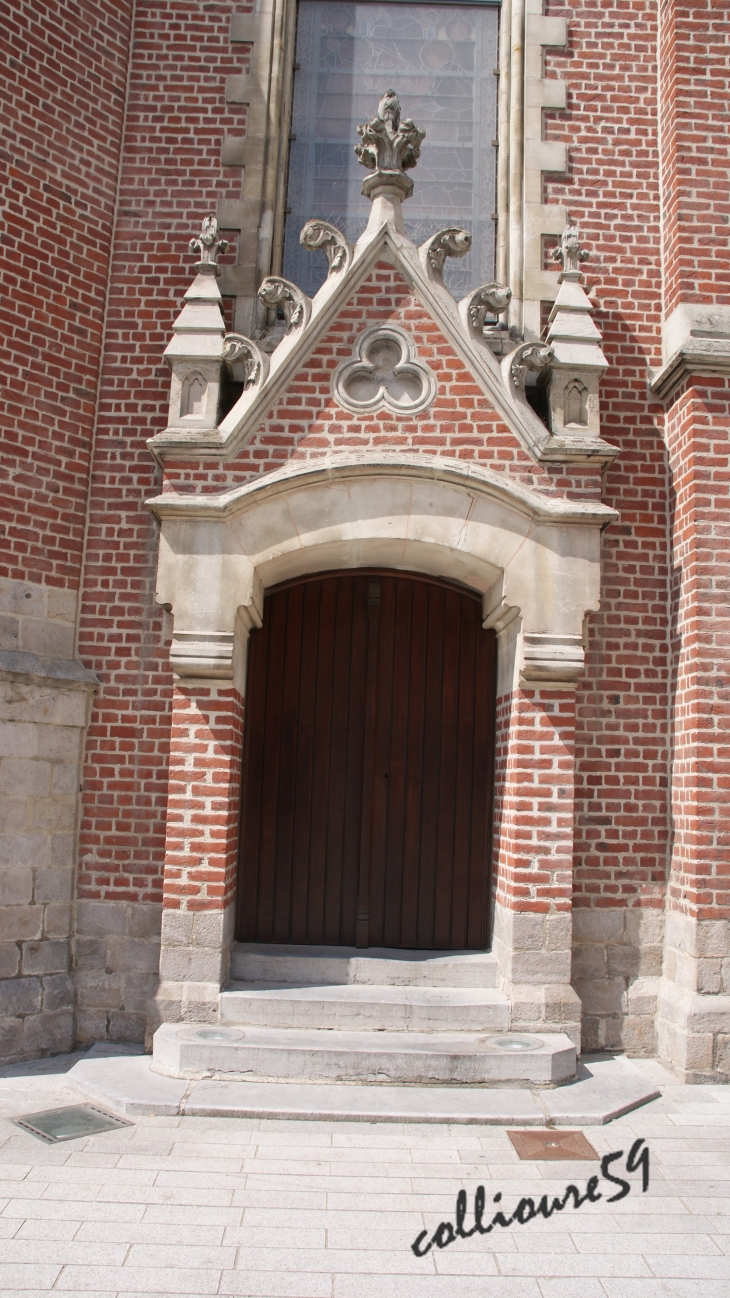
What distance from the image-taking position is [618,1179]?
13.3 feet

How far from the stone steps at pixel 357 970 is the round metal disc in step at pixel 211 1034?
0.52m

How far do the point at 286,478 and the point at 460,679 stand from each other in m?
1.86

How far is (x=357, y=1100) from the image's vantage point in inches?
185

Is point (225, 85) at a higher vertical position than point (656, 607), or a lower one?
higher

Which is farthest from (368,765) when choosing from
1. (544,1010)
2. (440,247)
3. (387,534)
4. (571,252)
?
(571,252)

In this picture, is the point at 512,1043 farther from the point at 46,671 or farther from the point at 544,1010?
the point at 46,671

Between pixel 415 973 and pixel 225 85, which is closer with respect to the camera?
pixel 415 973

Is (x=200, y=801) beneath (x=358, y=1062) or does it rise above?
above

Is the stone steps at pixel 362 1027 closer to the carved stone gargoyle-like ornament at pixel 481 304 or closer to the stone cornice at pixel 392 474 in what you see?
the stone cornice at pixel 392 474

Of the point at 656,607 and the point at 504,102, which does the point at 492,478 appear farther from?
the point at 504,102

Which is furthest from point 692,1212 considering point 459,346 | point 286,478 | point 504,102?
point 504,102

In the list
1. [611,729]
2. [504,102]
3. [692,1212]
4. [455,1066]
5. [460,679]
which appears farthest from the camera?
[504,102]

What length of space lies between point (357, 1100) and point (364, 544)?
3.07 meters

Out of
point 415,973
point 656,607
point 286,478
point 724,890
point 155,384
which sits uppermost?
point 155,384
